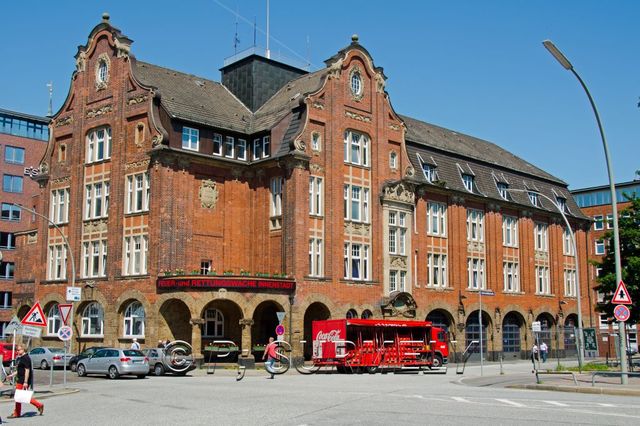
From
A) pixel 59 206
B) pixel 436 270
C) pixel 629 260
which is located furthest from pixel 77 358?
pixel 629 260

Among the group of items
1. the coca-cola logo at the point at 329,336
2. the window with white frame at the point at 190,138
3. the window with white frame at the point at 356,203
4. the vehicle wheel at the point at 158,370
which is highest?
the window with white frame at the point at 190,138

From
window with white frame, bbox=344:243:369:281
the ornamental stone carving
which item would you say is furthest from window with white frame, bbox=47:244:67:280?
window with white frame, bbox=344:243:369:281

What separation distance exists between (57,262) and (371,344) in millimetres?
22812

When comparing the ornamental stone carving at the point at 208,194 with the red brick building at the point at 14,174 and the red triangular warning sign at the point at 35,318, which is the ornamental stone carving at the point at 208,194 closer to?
the red triangular warning sign at the point at 35,318

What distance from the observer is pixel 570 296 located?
65.8 meters

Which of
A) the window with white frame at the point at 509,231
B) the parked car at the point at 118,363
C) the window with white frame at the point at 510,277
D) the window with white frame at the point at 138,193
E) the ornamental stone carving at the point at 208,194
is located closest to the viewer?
the parked car at the point at 118,363

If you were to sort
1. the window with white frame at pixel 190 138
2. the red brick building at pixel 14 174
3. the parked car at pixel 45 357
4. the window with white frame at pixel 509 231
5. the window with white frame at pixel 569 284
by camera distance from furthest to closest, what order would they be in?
the red brick building at pixel 14 174, the window with white frame at pixel 569 284, the window with white frame at pixel 509 231, the window with white frame at pixel 190 138, the parked car at pixel 45 357

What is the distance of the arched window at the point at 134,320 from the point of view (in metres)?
44.3

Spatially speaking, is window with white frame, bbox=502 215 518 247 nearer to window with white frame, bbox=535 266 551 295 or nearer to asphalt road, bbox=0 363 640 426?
window with white frame, bbox=535 266 551 295

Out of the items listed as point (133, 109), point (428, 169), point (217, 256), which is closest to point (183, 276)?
point (217, 256)

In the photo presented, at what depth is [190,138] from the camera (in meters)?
45.8

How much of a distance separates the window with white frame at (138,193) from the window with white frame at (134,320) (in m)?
5.48

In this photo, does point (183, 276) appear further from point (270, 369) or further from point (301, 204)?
point (270, 369)

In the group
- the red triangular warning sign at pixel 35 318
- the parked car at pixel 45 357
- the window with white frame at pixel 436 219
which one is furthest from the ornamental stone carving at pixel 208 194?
the red triangular warning sign at pixel 35 318
